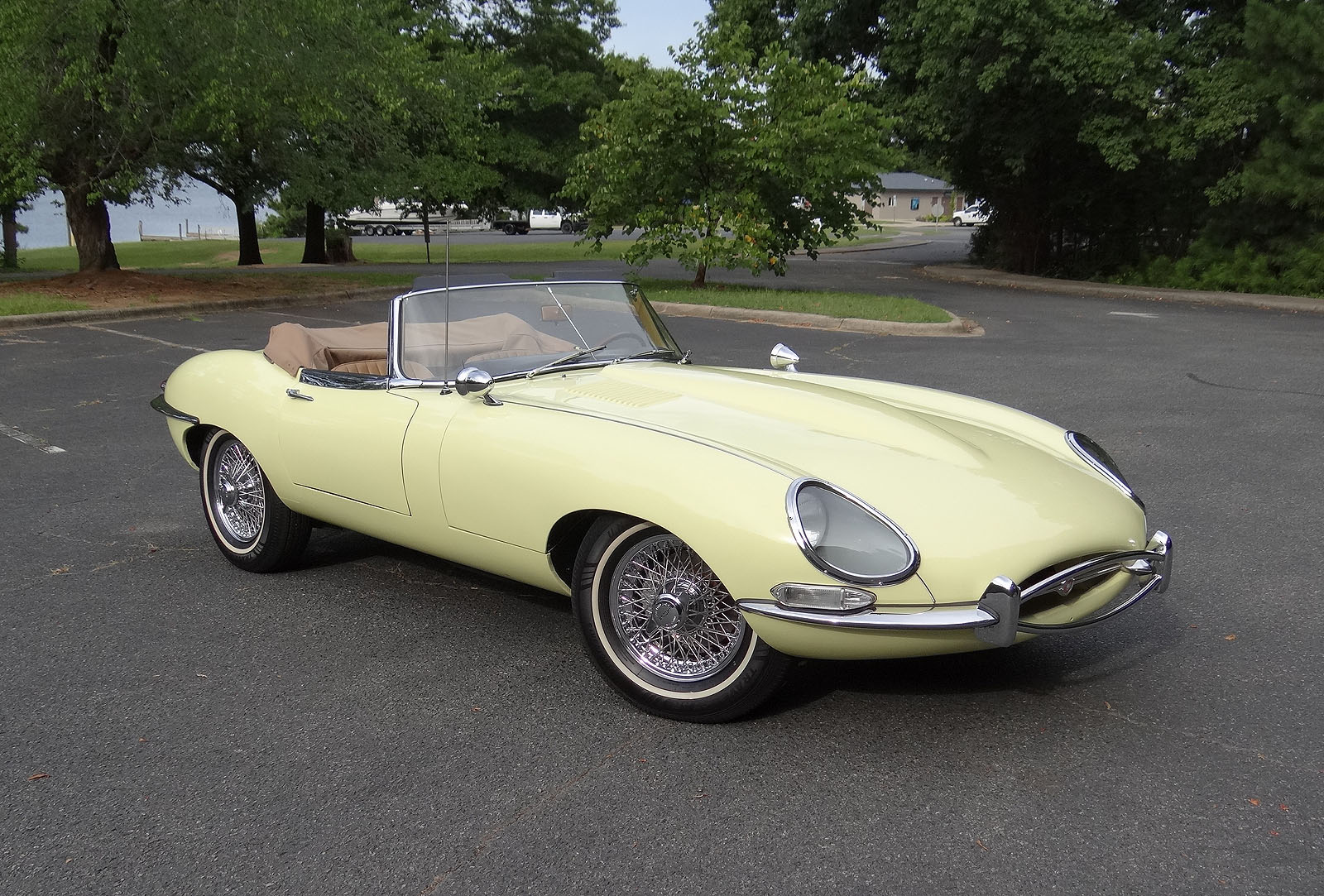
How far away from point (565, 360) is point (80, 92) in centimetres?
1463

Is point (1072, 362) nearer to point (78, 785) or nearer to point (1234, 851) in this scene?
point (1234, 851)

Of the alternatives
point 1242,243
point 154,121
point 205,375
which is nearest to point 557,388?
point 205,375

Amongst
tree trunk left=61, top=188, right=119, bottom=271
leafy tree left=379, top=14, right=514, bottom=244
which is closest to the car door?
leafy tree left=379, top=14, right=514, bottom=244

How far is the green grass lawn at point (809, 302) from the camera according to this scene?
15.1 metres

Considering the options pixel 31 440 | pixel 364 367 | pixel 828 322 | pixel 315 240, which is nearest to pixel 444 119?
pixel 828 322

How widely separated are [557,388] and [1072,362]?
8896mm

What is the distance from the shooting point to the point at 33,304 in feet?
48.9

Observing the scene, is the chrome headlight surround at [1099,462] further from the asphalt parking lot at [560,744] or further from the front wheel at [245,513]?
the front wheel at [245,513]

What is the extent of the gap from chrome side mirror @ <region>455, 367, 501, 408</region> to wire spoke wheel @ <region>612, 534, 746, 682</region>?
0.86 m

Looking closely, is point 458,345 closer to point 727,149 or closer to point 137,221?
point 727,149

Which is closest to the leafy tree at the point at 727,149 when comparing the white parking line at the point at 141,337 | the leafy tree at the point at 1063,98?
the leafy tree at the point at 1063,98

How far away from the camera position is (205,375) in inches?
198

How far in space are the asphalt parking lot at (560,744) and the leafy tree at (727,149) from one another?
13094 mm

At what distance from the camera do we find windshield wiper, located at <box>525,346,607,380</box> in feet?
14.0
